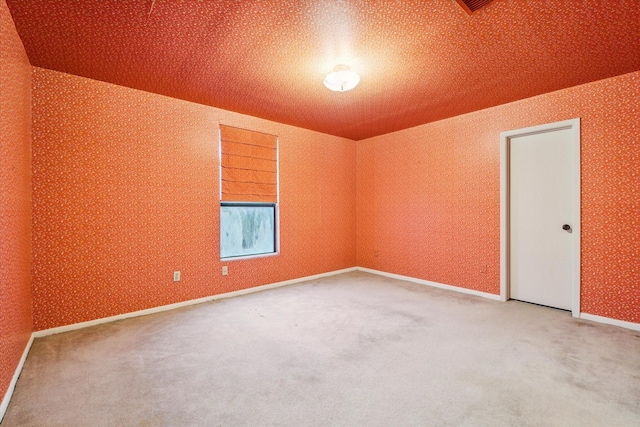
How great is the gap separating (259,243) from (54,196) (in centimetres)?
243

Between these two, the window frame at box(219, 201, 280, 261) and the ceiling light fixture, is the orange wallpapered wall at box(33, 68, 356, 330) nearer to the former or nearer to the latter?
the window frame at box(219, 201, 280, 261)

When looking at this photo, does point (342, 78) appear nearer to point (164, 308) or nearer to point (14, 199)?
point (14, 199)

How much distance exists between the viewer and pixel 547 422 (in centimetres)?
164

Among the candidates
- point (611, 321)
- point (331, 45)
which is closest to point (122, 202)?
point (331, 45)

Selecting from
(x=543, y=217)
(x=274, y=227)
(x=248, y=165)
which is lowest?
(x=274, y=227)

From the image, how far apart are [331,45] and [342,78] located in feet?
1.35

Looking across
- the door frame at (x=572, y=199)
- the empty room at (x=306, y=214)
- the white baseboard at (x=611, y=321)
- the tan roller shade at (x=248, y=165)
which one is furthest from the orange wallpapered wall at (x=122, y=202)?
the white baseboard at (x=611, y=321)

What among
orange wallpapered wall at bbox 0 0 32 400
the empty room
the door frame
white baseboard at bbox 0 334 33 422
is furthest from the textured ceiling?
white baseboard at bbox 0 334 33 422

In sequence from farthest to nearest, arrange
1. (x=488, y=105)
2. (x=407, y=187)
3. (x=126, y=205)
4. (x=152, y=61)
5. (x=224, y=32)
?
1. (x=407, y=187)
2. (x=488, y=105)
3. (x=126, y=205)
4. (x=152, y=61)
5. (x=224, y=32)

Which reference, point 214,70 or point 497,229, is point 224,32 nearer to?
point 214,70

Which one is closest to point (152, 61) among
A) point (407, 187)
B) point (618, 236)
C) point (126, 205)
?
point (126, 205)

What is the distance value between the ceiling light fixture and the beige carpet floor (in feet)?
8.00

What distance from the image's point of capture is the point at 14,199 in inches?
84.7

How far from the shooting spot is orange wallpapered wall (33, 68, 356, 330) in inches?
112
